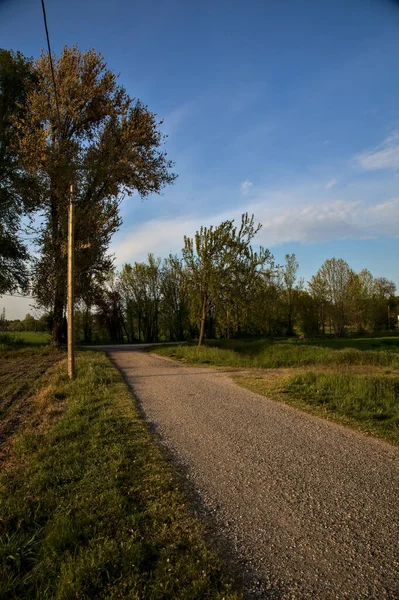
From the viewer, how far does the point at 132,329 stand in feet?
169

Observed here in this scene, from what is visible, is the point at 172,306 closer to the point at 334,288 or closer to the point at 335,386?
the point at 334,288

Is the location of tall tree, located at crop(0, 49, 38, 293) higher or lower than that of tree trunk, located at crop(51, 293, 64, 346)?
higher

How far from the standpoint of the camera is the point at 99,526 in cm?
300

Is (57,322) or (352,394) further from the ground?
(57,322)

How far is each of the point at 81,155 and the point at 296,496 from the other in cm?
1881

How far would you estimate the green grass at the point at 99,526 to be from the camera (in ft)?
7.79

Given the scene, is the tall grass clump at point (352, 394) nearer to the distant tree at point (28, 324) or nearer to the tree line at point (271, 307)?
the tree line at point (271, 307)

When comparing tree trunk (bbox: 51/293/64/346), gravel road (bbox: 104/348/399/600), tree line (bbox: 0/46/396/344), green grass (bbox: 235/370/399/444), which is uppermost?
tree line (bbox: 0/46/396/344)

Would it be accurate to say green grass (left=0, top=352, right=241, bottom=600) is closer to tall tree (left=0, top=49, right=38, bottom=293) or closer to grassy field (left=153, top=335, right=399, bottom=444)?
grassy field (left=153, top=335, right=399, bottom=444)

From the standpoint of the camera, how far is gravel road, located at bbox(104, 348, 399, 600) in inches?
96.4

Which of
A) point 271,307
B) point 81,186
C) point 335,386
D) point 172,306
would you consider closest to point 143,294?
point 172,306

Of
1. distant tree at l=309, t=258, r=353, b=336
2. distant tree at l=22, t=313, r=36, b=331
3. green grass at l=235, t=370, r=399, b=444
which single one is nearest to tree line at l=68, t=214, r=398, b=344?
distant tree at l=309, t=258, r=353, b=336

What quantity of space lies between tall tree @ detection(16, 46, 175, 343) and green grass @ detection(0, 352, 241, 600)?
46.8 feet

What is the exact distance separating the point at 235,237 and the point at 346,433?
18911 mm
